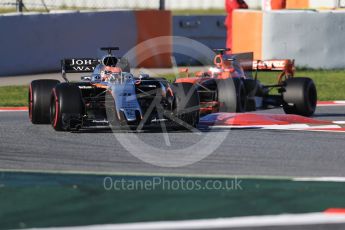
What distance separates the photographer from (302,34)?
19.9 meters

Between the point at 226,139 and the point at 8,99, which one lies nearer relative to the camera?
the point at 226,139

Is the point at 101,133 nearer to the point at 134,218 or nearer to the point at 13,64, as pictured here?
the point at 134,218

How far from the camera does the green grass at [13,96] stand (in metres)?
15.7

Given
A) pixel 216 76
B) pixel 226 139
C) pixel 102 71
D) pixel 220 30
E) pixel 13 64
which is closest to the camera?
pixel 226 139

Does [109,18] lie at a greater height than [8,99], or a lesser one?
greater

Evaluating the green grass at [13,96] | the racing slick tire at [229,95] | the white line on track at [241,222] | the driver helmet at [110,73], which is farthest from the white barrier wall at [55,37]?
the white line on track at [241,222]

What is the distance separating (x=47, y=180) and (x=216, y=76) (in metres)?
5.68

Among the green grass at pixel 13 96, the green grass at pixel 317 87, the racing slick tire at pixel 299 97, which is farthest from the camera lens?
the green grass at pixel 317 87

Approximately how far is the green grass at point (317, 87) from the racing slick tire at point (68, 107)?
4.59 m

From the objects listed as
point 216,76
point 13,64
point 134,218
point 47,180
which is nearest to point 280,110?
point 216,76

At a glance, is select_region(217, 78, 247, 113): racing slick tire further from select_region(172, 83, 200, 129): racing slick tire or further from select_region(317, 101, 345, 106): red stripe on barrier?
select_region(317, 101, 345, 106): red stripe on barrier

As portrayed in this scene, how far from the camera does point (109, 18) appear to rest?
20.2 metres

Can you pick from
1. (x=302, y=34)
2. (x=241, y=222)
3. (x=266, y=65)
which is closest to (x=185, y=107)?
(x=266, y=65)

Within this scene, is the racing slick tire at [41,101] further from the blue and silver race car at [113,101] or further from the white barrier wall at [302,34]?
the white barrier wall at [302,34]
